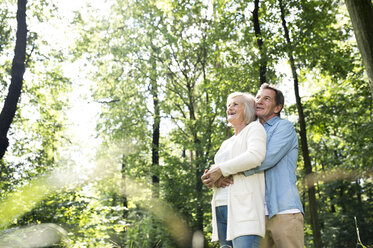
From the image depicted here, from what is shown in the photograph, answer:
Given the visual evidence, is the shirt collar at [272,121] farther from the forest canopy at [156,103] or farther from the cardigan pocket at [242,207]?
the forest canopy at [156,103]

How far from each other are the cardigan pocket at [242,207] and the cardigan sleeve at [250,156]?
0.17m

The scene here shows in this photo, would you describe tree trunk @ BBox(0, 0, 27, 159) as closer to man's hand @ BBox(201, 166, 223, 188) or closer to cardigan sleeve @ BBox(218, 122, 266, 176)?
man's hand @ BBox(201, 166, 223, 188)

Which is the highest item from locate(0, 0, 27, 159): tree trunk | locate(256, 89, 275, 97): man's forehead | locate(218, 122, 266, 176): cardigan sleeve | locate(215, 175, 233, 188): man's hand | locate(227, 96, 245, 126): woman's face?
locate(0, 0, 27, 159): tree trunk

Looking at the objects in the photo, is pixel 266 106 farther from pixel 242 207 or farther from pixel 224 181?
pixel 242 207

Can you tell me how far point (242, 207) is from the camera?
2.26m

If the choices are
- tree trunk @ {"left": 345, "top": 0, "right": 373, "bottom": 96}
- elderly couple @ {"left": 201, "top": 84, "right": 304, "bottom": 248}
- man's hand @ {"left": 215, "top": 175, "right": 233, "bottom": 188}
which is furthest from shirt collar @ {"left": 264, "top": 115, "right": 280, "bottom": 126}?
tree trunk @ {"left": 345, "top": 0, "right": 373, "bottom": 96}

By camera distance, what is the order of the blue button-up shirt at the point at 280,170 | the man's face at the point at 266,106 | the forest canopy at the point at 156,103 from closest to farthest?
the blue button-up shirt at the point at 280,170 → the man's face at the point at 266,106 → the forest canopy at the point at 156,103

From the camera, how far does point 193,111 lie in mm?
15734

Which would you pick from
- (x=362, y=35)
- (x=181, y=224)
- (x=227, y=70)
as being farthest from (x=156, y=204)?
(x=362, y=35)

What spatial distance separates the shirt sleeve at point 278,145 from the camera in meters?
2.38

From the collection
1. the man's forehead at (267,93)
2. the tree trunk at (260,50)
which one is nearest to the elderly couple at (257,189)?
the man's forehead at (267,93)

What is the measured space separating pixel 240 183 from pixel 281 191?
0.90 feet

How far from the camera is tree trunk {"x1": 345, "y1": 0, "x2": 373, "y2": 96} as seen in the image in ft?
15.1

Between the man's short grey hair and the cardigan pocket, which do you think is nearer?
the cardigan pocket
